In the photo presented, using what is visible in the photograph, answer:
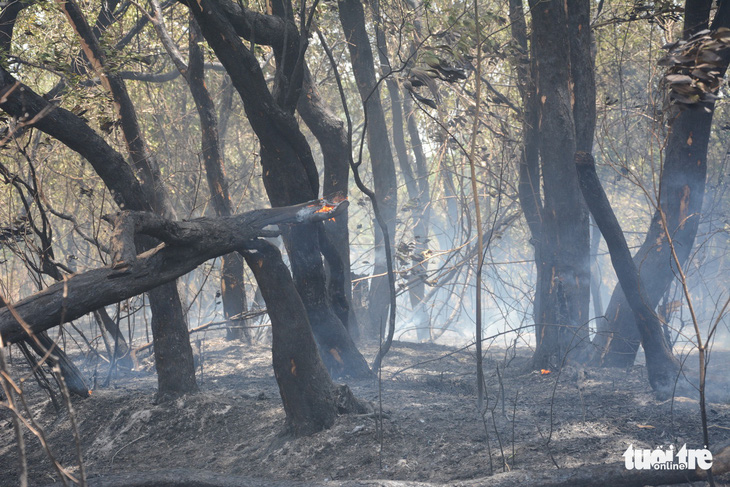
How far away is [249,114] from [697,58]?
11.9 ft

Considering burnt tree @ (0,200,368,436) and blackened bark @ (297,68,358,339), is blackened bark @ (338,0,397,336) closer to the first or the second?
blackened bark @ (297,68,358,339)

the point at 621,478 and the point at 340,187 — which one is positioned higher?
the point at 340,187

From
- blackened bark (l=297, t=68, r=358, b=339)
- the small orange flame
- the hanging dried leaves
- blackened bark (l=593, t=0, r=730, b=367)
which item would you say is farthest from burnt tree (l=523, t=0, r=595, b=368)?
the hanging dried leaves

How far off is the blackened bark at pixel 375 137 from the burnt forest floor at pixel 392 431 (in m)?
2.37

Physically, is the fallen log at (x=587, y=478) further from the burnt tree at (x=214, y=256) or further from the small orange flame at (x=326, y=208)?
the small orange flame at (x=326, y=208)

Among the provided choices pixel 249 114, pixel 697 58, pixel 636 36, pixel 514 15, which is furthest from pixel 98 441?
pixel 636 36

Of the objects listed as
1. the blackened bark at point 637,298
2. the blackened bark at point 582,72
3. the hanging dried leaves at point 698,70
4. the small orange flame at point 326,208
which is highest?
the blackened bark at point 582,72

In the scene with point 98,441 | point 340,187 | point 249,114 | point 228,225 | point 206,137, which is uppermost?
point 206,137

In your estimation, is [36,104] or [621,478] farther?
[36,104]

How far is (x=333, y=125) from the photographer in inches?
274

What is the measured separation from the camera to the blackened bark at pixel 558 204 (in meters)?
6.49

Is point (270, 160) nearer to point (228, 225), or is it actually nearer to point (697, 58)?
point (228, 225)

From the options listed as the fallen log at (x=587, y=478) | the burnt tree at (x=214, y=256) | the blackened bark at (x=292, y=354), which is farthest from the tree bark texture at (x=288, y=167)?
the fallen log at (x=587, y=478)

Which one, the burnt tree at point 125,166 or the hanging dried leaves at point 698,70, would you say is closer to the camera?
the hanging dried leaves at point 698,70
